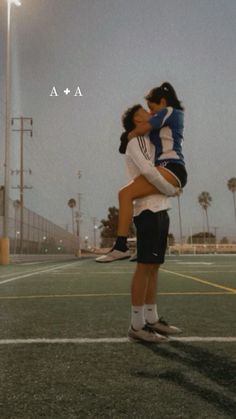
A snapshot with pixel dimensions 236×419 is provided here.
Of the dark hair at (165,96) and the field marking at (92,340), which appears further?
the dark hair at (165,96)

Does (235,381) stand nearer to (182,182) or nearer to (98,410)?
(98,410)

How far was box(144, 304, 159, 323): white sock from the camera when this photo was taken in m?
2.98

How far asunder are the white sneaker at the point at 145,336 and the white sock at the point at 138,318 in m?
0.03

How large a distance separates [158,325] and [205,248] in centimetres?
7214

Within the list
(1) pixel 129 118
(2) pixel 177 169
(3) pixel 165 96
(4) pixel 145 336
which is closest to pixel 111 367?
(4) pixel 145 336

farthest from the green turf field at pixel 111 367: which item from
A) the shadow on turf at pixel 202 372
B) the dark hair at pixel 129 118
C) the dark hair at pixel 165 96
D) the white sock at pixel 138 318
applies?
the dark hair at pixel 165 96

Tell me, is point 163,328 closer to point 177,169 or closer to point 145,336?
point 145,336

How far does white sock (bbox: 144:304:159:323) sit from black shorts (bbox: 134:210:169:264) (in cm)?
40

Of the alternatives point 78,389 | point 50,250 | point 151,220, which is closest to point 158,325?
point 151,220

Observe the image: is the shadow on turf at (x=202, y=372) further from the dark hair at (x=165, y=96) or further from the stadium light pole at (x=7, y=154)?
the stadium light pole at (x=7, y=154)

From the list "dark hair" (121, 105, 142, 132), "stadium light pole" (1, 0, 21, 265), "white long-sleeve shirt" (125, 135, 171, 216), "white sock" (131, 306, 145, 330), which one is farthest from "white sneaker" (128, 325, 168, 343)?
"stadium light pole" (1, 0, 21, 265)

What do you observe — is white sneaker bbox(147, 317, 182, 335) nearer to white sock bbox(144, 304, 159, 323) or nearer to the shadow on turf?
white sock bbox(144, 304, 159, 323)

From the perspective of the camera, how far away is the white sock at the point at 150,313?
2984mm

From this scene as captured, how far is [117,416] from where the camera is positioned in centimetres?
148
